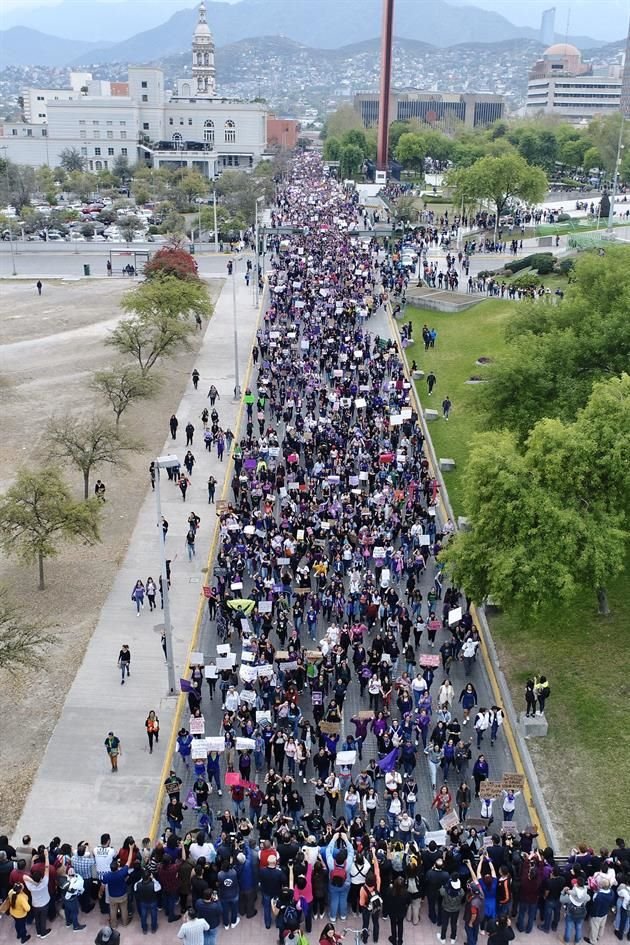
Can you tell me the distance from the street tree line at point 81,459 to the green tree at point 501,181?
114 ft

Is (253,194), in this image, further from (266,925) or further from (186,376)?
(266,925)

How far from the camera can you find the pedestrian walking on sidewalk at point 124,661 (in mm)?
19547

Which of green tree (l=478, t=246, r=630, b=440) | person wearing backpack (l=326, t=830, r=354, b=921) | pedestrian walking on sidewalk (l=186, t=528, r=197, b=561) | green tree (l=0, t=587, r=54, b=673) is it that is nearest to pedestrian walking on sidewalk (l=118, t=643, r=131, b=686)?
green tree (l=0, t=587, r=54, b=673)

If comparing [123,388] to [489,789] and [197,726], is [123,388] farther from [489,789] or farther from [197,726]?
[489,789]

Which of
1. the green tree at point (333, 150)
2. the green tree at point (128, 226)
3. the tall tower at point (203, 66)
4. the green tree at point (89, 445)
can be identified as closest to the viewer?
the green tree at point (89, 445)

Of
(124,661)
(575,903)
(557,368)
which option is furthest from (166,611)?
(557,368)

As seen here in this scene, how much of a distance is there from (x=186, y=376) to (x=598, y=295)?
20.9 m

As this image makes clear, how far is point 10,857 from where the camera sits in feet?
44.9

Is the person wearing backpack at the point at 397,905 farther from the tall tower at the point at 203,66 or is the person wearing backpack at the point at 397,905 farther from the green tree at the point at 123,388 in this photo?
the tall tower at the point at 203,66

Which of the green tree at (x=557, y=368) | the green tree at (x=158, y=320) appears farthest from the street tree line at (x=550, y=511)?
the green tree at (x=158, y=320)

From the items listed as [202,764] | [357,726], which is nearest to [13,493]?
[202,764]

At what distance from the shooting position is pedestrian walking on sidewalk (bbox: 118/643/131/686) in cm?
1955

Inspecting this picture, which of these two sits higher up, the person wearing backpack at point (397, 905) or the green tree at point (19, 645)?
the green tree at point (19, 645)

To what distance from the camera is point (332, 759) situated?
55.1 feet
